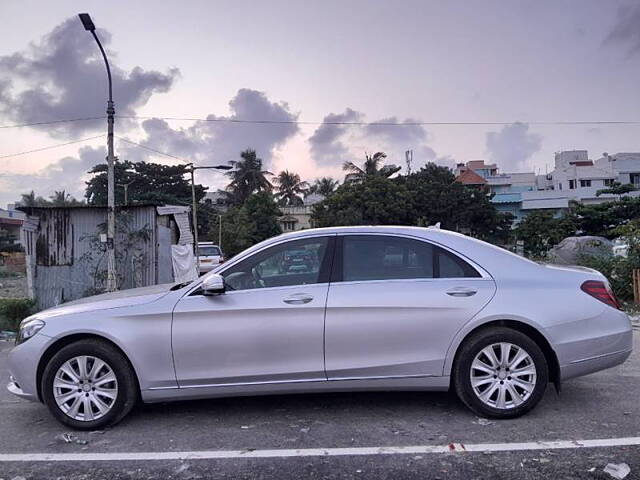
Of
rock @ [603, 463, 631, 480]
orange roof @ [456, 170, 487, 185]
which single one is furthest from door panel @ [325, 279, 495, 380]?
orange roof @ [456, 170, 487, 185]

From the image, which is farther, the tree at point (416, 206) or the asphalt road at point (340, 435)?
the tree at point (416, 206)

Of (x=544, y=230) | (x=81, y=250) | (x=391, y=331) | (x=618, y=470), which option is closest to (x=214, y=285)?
(x=391, y=331)

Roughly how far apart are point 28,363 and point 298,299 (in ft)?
7.32

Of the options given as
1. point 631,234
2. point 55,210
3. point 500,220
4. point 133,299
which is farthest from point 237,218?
point 133,299

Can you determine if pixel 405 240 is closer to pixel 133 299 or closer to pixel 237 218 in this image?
pixel 133 299

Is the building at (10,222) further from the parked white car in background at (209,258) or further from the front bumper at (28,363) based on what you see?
the front bumper at (28,363)

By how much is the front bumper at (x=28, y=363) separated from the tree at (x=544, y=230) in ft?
83.6

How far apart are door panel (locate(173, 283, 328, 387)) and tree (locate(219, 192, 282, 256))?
3969 centimetres

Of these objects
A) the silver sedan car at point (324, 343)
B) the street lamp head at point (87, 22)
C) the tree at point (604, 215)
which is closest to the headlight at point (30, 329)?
the silver sedan car at point (324, 343)

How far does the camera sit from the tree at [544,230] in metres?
29.3

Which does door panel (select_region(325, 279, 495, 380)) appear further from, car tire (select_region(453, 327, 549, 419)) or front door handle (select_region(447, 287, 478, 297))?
car tire (select_region(453, 327, 549, 419))

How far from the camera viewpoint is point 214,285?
4293 millimetres

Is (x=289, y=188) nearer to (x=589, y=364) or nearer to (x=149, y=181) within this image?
(x=149, y=181)

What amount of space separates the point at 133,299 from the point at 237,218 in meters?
42.0
